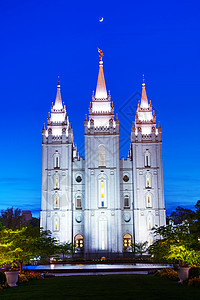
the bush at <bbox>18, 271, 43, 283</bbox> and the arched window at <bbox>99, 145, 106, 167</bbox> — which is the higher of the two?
the arched window at <bbox>99, 145, 106, 167</bbox>

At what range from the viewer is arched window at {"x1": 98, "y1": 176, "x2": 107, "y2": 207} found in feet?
205

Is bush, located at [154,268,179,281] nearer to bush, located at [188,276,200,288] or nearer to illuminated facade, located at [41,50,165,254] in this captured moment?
bush, located at [188,276,200,288]

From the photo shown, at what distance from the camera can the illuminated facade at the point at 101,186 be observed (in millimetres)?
61750

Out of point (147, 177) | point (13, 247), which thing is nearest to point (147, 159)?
point (147, 177)

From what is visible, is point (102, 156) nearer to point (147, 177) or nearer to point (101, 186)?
point (101, 186)

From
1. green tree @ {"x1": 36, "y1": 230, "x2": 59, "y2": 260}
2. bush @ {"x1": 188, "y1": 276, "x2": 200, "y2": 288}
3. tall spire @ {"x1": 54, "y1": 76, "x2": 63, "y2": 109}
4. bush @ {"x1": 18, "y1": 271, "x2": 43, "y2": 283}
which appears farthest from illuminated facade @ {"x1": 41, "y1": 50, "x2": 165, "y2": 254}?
bush @ {"x1": 188, "y1": 276, "x2": 200, "y2": 288}

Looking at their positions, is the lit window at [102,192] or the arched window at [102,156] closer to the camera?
the lit window at [102,192]

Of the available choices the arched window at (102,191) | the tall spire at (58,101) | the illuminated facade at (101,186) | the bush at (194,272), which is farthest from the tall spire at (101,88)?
the bush at (194,272)

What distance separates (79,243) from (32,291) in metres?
44.6

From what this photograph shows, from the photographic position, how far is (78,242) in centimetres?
6284

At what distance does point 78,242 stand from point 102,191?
8.55 meters

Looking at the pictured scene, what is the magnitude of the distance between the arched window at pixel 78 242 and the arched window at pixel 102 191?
591 centimetres

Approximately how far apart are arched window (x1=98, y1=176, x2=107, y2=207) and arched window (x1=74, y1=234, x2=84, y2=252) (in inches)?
233

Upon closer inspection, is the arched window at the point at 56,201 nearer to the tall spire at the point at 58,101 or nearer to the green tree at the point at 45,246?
the green tree at the point at 45,246
